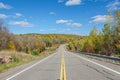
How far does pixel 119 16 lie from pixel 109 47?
15.7 meters

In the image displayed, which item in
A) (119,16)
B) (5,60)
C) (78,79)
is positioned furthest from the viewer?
(119,16)

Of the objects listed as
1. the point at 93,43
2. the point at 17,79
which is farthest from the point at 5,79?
the point at 93,43

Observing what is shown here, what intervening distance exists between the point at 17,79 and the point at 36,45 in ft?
535

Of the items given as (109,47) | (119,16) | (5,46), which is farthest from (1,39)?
(119,16)

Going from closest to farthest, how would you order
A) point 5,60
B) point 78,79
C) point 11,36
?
point 78,79 → point 5,60 → point 11,36

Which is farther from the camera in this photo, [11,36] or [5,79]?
[11,36]

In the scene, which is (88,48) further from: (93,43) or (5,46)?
(5,46)

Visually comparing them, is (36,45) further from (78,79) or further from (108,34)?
(78,79)

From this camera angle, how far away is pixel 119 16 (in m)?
57.2

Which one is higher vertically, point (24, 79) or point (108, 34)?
point (108, 34)

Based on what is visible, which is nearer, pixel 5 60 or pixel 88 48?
pixel 5 60

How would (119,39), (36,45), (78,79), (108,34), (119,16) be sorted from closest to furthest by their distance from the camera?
(78,79)
(119,16)
(119,39)
(108,34)
(36,45)

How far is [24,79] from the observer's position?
11406 mm

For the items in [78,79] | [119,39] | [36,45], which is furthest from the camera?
[36,45]
